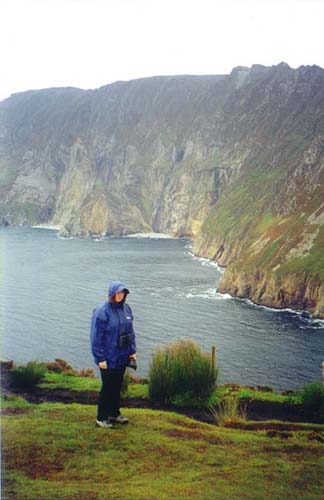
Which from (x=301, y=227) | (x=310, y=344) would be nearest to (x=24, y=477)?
(x=310, y=344)

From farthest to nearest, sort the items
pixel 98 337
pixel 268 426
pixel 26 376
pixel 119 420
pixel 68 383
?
pixel 68 383 < pixel 26 376 < pixel 268 426 < pixel 119 420 < pixel 98 337

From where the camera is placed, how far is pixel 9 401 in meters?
12.4

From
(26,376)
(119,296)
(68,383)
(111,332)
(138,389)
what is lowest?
(68,383)

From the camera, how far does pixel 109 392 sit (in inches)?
410

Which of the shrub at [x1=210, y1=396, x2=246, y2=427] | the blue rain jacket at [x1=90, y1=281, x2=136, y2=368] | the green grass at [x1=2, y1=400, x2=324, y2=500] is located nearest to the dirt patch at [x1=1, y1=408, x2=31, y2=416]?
the green grass at [x1=2, y1=400, x2=324, y2=500]

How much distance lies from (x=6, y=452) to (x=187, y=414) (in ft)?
15.0

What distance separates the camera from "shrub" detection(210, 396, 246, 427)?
38.7 feet

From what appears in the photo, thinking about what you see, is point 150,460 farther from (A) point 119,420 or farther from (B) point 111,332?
(B) point 111,332

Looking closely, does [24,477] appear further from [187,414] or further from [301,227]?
[301,227]

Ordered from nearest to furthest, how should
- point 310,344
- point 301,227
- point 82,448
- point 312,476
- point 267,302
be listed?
point 312,476 < point 82,448 < point 310,344 < point 267,302 < point 301,227

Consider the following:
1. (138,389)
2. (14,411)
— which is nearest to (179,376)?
(138,389)

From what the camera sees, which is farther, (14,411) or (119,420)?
(14,411)

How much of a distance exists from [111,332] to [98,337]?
0.24 metres

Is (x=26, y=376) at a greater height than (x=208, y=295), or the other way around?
(x=26, y=376)
